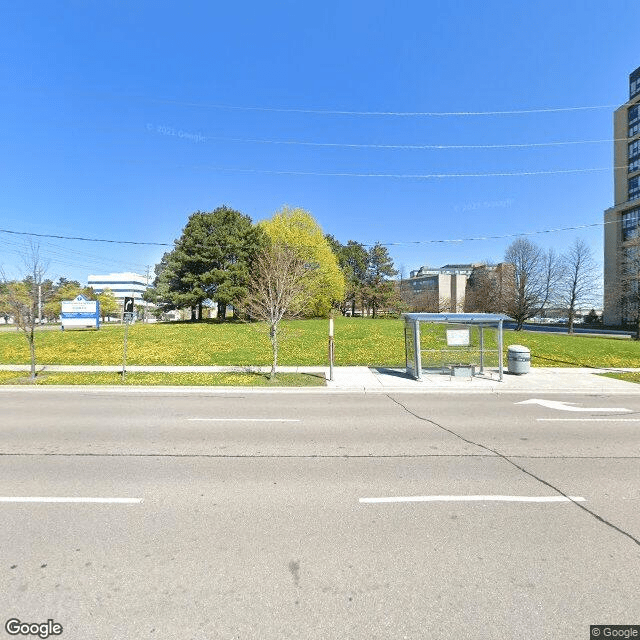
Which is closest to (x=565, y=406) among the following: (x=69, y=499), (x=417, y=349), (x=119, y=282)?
(x=417, y=349)

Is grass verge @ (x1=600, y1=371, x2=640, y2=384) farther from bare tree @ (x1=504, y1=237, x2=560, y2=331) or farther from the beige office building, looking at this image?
the beige office building

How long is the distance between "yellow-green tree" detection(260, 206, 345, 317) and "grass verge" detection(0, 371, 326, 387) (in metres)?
23.2

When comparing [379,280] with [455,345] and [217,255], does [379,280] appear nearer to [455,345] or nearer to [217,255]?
[217,255]

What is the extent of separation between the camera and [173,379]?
484 inches

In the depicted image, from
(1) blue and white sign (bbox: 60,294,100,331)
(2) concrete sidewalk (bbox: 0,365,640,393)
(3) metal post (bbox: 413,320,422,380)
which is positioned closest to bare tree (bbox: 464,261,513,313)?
(2) concrete sidewalk (bbox: 0,365,640,393)

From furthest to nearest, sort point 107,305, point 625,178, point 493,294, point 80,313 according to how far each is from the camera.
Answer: point 107,305 → point 625,178 → point 493,294 → point 80,313

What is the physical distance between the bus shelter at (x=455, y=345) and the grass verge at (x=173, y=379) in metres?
3.58

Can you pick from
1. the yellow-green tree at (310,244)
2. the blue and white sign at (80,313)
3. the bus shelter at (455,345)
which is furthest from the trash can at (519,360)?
the blue and white sign at (80,313)

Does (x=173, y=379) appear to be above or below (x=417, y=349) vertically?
below

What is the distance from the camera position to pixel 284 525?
3.43 metres

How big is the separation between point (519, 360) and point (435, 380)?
3608 millimetres

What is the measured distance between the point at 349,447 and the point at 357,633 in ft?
11.6

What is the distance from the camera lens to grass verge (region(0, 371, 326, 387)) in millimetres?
11586

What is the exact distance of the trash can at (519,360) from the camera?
1344 cm
